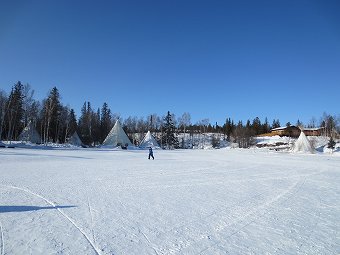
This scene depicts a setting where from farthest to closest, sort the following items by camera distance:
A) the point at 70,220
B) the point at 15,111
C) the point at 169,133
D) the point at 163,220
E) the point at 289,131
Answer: the point at 289,131, the point at 169,133, the point at 15,111, the point at 163,220, the point at 70,220

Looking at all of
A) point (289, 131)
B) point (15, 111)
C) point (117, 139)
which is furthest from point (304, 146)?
point (15, 111)

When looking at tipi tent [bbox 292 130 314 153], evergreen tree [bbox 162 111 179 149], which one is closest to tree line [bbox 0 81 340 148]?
evergreen tree [bbox 162 111 179 149]

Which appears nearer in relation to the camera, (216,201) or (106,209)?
(106,209)

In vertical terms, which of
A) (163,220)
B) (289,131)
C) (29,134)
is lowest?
(163,220)

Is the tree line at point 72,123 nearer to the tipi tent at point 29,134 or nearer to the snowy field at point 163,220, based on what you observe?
the tipi tent at point 29,134

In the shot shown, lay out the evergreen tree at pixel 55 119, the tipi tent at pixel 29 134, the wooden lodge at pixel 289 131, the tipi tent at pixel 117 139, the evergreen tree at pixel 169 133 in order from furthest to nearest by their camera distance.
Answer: the wooden lodge at pixel 289 131, the evergreen tree at pixel 169 133, the evergreen tree at pixel 55 119, the tipi tent at pixel 117 139, the tipi tent at pixel 29 134

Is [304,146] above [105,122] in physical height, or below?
below

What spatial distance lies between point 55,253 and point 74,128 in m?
72.7

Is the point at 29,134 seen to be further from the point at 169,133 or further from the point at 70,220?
the point at 70,220

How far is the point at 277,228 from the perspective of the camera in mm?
5895

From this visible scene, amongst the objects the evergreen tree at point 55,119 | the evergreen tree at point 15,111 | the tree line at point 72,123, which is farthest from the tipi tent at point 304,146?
the evergreen tree at point 15,111

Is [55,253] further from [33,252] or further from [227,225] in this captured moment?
[227,225]

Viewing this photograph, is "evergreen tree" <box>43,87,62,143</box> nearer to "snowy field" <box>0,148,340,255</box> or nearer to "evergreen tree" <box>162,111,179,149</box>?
A: "evergreen tree" <box>162,111,179,149</box>

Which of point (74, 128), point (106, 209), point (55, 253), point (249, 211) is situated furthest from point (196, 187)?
point (74, 128)
